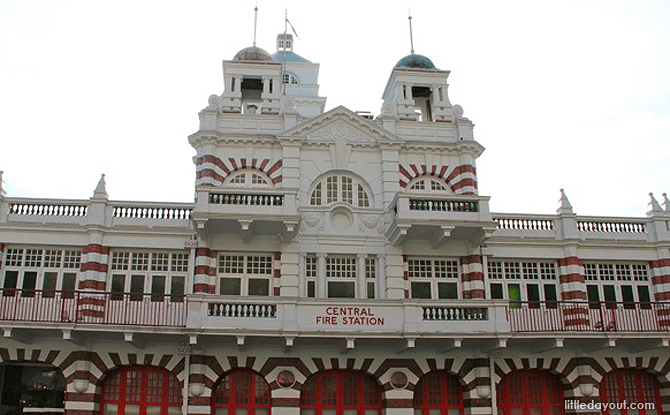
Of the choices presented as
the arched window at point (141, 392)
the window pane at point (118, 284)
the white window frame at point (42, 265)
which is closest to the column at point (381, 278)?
the arched window at point (141, 392)

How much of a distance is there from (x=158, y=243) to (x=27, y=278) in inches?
199

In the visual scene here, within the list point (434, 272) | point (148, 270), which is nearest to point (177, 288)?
point (148, 270)

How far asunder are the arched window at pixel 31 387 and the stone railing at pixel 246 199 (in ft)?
30.4

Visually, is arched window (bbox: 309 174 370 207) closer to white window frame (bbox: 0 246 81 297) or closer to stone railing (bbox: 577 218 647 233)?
stone railing (bbox: 577 218 647 233)

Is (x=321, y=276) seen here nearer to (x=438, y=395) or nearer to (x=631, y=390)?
(x=438, y=395)

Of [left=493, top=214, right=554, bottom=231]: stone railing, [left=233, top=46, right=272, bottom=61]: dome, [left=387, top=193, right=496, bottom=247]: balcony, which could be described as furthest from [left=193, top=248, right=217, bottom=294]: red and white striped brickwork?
[left=493, top=214, right=554, bottom=231]: stone railing

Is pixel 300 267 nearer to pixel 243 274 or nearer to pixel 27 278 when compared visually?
pixel 243 274

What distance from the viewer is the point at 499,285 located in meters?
25.9

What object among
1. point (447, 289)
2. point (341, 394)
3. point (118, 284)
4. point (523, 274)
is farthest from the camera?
point (523, 274)

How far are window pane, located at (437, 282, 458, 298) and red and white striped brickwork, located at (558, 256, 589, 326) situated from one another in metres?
4.41

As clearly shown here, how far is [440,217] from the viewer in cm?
2412

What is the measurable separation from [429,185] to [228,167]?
862 cm

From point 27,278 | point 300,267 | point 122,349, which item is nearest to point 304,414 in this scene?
point 300,267

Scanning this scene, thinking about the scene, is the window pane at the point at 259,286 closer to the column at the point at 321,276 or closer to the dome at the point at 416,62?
the column at the point at 321,276
